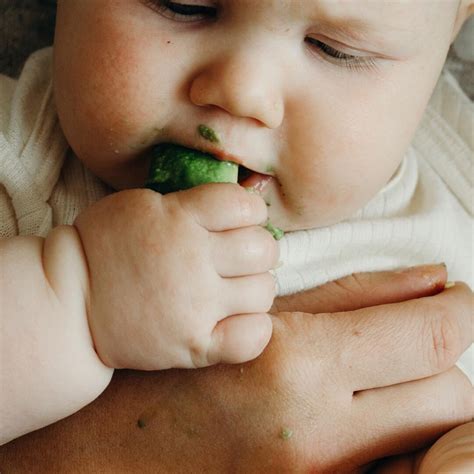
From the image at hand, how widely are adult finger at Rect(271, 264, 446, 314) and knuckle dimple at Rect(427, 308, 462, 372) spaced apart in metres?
0.09

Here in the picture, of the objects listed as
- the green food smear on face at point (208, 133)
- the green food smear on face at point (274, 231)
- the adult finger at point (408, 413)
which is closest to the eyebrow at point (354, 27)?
the green food smear on face at point (208, 133)

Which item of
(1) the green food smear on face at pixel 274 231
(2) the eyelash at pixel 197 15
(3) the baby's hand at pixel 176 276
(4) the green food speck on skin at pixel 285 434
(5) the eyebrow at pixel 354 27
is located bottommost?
(4) the green food speck on skin at pixel 285 434

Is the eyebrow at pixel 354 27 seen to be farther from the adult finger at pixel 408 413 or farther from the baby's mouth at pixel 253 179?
the adult finger at pixel 408 413

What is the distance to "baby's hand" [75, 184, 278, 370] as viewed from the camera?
37.4 inches

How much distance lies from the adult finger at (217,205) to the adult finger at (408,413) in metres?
0.44

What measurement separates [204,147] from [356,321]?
16.7 inches

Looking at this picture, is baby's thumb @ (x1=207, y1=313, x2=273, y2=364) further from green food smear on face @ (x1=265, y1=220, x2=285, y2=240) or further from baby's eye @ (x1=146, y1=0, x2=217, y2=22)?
baby's eye @ (x1=146, y1=0, x2=217, y2=22)

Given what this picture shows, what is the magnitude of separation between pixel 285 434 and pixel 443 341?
0.34 meters

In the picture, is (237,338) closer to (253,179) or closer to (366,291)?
(253,179)

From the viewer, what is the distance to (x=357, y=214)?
59.0 inches

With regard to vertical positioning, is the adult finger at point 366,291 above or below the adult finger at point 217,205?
below

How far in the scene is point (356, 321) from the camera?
4.15ft

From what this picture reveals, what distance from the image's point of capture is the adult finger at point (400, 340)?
1231mm

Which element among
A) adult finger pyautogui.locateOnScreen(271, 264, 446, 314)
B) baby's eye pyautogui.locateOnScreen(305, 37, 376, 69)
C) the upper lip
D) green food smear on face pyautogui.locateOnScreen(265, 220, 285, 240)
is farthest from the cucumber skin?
adult finger pyautogui.locateOnScreen(271, 264, 446, 314)
